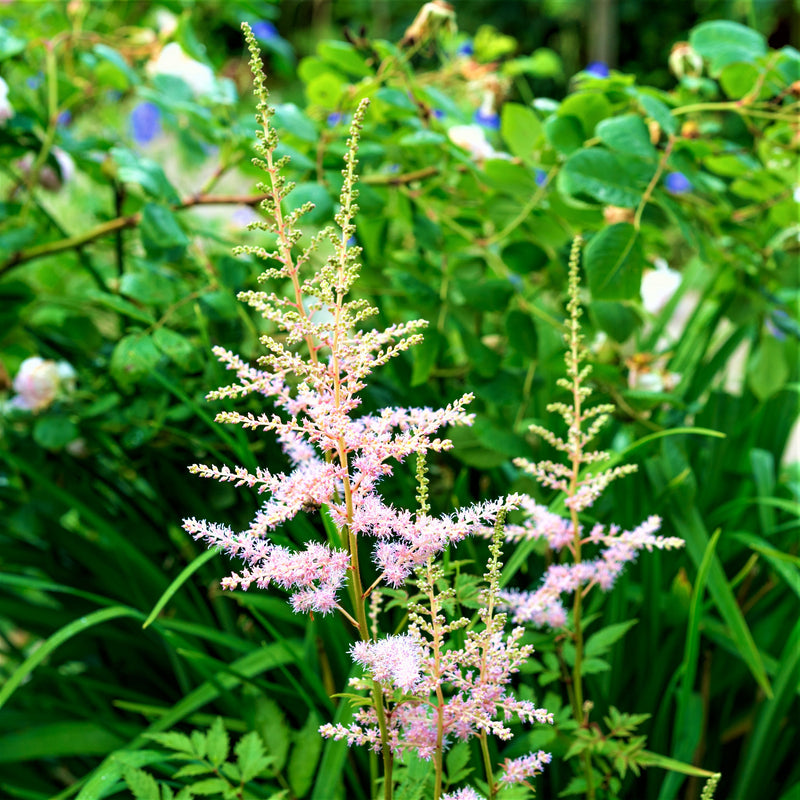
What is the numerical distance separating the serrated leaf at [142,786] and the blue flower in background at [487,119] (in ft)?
4.33

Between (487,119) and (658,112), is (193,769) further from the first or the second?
(487,119)

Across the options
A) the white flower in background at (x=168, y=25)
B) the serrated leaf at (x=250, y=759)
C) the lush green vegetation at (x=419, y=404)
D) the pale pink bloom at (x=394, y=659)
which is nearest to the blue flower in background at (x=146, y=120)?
the white flower in background at (x=168, y=25)

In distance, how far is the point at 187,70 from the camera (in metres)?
1.41

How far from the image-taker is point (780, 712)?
1.04 metres

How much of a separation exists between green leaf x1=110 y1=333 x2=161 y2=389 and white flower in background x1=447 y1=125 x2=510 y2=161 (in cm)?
55

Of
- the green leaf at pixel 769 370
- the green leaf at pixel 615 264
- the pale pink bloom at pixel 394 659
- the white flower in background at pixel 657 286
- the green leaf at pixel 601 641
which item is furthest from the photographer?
the white flower in background at pixel 657 286

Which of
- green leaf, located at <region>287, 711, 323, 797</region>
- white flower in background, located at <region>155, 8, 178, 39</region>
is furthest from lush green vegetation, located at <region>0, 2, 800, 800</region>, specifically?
white flower in background, located at <region>155, 8, 178, 39</region>

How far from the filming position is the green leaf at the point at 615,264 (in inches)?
39.2

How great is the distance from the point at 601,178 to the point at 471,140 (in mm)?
324

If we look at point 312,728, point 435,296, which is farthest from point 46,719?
point 435,296

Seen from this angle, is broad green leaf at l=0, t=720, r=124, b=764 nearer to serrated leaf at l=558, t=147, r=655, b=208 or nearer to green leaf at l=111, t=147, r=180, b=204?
green leaf at l=111, t=147, r=180, b=204

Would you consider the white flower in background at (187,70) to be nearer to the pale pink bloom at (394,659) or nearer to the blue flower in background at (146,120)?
the blue flower in background at (146,120)

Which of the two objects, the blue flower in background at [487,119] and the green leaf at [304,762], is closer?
the green leaf at [304,762]

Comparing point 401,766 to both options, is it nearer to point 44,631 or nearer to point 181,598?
point 181,598
